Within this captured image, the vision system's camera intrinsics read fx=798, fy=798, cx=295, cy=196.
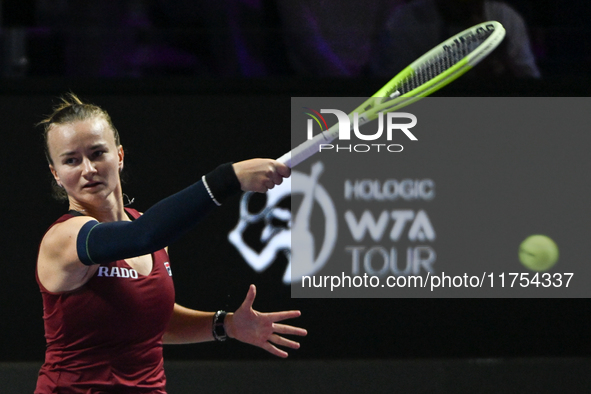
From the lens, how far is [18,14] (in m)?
3.83

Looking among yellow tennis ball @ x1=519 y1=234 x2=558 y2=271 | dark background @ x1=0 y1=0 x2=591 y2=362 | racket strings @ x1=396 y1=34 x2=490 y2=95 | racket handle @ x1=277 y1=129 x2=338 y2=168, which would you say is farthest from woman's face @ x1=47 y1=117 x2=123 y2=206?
yellow tennis ball @ x1=519 y1=234 x2=558 y2=271

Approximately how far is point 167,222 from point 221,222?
5.88ft

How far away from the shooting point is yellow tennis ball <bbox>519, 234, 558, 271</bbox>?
349 cm

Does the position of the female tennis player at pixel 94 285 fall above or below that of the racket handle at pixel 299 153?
below

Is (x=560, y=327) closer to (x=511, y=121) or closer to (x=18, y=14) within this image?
(x=511, y=121)

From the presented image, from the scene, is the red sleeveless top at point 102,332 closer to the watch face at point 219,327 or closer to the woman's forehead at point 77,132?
the woman's forehead at point 77,132

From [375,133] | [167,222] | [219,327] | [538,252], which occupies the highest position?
[375,133]

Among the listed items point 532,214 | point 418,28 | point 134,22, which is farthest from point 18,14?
point 532,214

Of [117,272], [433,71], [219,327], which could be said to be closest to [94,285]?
[117,272]

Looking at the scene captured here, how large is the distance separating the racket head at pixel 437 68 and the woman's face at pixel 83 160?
0.68 m

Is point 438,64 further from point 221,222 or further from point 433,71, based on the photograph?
point 221,222

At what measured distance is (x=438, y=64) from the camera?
241 cm

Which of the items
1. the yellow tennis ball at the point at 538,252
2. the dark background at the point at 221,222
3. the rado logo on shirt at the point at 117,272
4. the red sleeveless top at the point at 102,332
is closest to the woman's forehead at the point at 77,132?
the red sleeveless top at the point at 102,332

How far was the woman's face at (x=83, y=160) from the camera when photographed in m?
2.00
